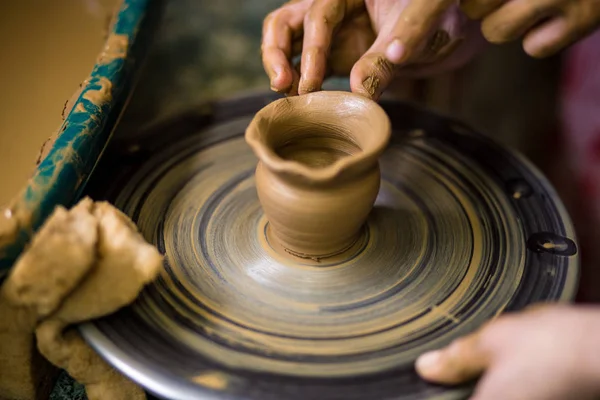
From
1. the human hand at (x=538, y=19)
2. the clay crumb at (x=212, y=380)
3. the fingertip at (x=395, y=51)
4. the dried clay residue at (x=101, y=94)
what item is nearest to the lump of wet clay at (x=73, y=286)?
the clay crumb at (x=212, y=380)

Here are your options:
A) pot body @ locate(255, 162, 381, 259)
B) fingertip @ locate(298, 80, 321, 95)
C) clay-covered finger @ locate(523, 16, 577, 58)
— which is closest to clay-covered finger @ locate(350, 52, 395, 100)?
fingertip @ locate(298, 80, 321, 95)

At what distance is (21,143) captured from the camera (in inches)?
69.9

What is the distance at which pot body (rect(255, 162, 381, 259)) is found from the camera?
1.21m

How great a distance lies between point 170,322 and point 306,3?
3.36ft

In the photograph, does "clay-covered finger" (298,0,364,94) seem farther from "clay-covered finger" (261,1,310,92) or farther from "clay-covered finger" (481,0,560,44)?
"clay-covered finger" (481,0,560,44)

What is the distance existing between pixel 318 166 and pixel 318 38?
1.24 feet

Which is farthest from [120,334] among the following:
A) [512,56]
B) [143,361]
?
[512,56]

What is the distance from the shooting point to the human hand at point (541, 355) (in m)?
0.92

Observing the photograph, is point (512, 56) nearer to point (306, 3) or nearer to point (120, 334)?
point (306, 3)

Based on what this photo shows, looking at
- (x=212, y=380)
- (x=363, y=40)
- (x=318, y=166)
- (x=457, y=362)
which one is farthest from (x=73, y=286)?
(x=363, y=40)

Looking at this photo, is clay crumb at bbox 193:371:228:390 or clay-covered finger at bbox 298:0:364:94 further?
clay-covered finger at bbox 298:0:364:94

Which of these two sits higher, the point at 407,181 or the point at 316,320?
the point at 407,181

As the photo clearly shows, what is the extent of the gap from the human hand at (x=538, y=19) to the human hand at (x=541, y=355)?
84cm

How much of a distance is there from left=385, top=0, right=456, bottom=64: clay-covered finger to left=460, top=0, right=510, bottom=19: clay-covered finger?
0.30 feet
